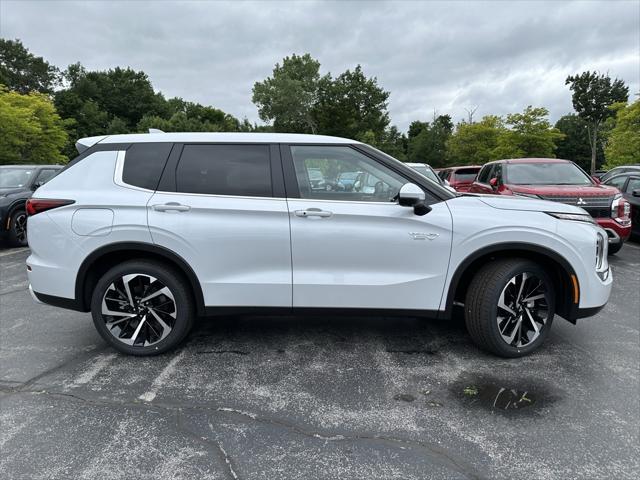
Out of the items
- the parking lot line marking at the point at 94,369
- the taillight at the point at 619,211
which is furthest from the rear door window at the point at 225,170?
the taillight at the point at 619,211

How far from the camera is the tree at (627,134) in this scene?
16.8 meters

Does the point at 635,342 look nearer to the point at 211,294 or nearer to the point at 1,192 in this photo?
the point at 211,294

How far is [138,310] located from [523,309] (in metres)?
3.08

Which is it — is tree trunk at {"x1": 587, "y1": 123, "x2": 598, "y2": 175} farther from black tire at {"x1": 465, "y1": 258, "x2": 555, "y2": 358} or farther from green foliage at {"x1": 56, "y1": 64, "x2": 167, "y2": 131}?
green foliage at {"x1": 56, "y1": 64, "x2": 167, "y2": 131}

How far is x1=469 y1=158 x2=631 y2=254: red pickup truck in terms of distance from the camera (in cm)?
633

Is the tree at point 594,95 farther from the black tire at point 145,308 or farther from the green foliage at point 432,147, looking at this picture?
the black tire at point 145,308

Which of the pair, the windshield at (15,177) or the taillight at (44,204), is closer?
the taillight at (44,204)

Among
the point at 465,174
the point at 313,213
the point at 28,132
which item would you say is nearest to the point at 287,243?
the point at 313,213

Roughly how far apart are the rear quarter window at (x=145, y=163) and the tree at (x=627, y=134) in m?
19.8

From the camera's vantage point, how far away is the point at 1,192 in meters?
8.02

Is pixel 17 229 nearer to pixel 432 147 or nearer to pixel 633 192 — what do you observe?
pixel 633 192

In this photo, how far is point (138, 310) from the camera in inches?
129

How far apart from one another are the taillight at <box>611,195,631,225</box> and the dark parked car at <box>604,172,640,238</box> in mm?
1783

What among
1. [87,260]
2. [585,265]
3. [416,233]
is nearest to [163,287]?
[87,260]
